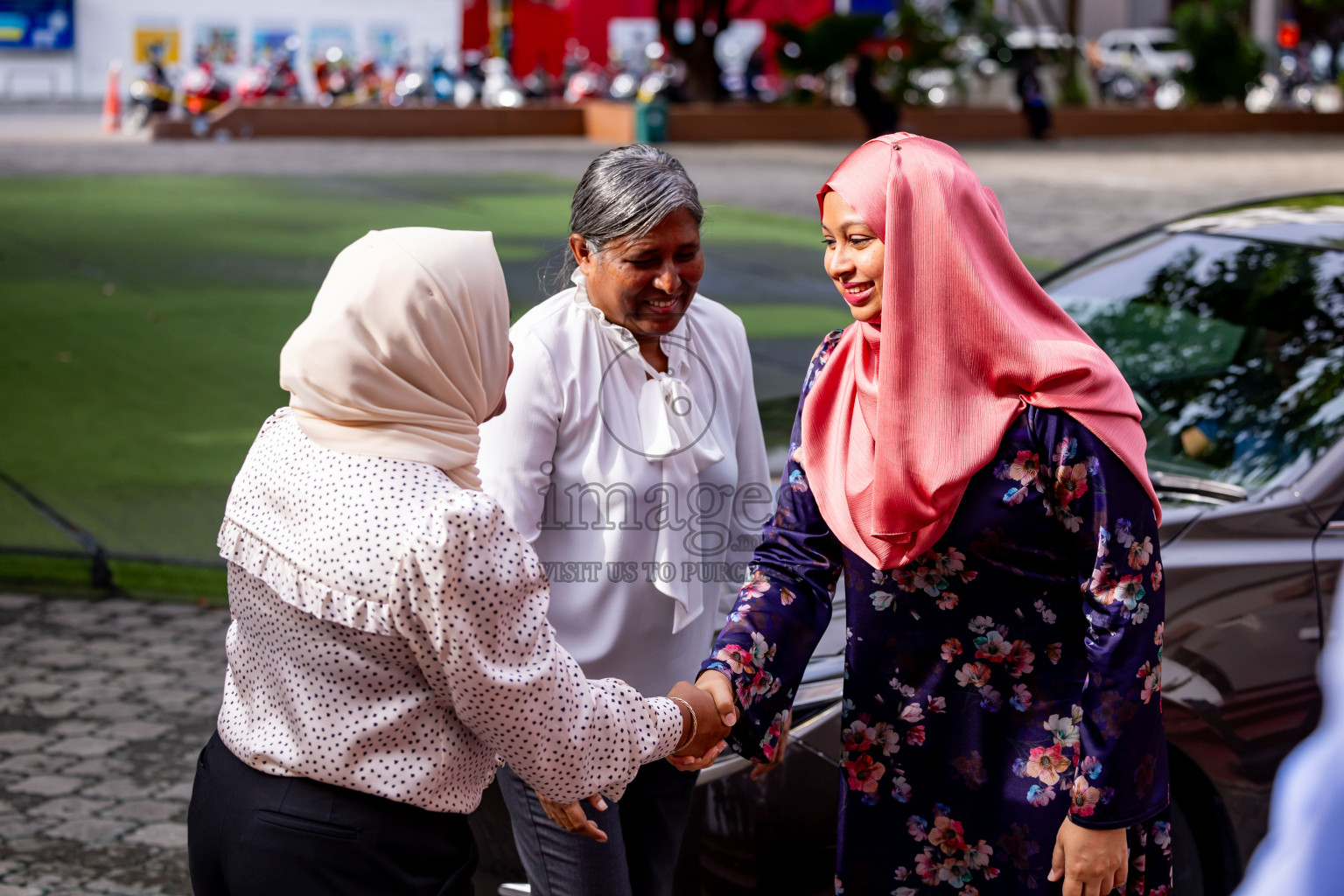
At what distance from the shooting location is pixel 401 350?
6.38 feet

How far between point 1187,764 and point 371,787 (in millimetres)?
1982

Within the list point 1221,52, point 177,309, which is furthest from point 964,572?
point 1221,52

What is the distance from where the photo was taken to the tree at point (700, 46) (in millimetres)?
28547

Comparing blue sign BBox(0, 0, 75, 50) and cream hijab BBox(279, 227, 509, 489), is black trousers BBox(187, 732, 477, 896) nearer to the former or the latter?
cream hijab BBox(279, 227, 509, 489)

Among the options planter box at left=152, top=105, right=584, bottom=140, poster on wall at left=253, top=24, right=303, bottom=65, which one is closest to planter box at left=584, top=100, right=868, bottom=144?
planter box at left=152, top=105, right=584, bottom=140

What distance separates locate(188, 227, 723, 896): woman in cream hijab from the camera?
1934 millimetres

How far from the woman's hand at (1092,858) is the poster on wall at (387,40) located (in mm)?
43278

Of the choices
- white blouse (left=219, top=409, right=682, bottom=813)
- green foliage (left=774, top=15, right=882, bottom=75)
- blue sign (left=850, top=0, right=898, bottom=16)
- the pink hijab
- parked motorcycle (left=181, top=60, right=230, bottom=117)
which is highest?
blue sign (left=850, top=0, right=898, bottom=16)

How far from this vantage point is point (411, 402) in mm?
1974

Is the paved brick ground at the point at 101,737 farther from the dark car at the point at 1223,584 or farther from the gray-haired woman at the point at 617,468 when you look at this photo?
the gray-haired woman at the point at 617,468

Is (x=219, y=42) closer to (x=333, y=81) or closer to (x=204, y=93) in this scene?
(x=333, y=81)

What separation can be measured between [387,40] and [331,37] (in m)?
1.67

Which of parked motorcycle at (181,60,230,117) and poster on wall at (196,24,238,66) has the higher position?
poster on wall at (196,24,238,66)

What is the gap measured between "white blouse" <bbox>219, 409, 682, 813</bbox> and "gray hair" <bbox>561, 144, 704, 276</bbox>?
2.54 ft
